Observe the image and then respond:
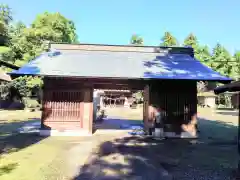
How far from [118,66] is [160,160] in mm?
6197

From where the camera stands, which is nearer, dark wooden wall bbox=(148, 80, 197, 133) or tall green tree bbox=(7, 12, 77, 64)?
dark wooden wall bbox=(148, 80, 197, 133)

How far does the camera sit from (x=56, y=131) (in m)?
11.9

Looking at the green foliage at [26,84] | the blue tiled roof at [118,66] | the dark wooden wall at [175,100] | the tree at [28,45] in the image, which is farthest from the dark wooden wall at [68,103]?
the green foliage at [26,84]

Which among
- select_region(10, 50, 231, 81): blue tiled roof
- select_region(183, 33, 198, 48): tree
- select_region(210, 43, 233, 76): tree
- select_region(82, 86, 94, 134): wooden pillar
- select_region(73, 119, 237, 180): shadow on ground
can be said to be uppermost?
select_region(183, 33, 198, 48): tree

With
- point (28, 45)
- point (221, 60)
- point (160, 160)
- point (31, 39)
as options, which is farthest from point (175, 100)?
point (221, 60)

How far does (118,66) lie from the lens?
12.2m

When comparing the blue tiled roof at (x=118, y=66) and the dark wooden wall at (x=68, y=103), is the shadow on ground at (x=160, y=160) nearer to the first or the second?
the dark wooden wall at (x=68, y=103)

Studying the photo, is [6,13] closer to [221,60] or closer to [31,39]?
[31,39]

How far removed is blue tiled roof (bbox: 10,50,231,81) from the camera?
35.9 ft

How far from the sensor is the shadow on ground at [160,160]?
5902 millimetres

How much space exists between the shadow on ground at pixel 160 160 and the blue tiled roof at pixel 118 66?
3.20 m

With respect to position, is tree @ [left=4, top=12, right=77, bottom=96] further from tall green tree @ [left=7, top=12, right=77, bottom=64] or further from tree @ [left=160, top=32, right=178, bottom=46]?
tree @ [left=160, top=32, right=178, bottom=46]

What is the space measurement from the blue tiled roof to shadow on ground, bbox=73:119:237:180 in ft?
10.5

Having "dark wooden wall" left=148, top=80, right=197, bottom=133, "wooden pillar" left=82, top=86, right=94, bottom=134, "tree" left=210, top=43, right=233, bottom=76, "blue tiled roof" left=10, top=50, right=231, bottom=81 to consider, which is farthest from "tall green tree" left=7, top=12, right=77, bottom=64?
"tree" left=210, top=43, right=233, bottom=76
